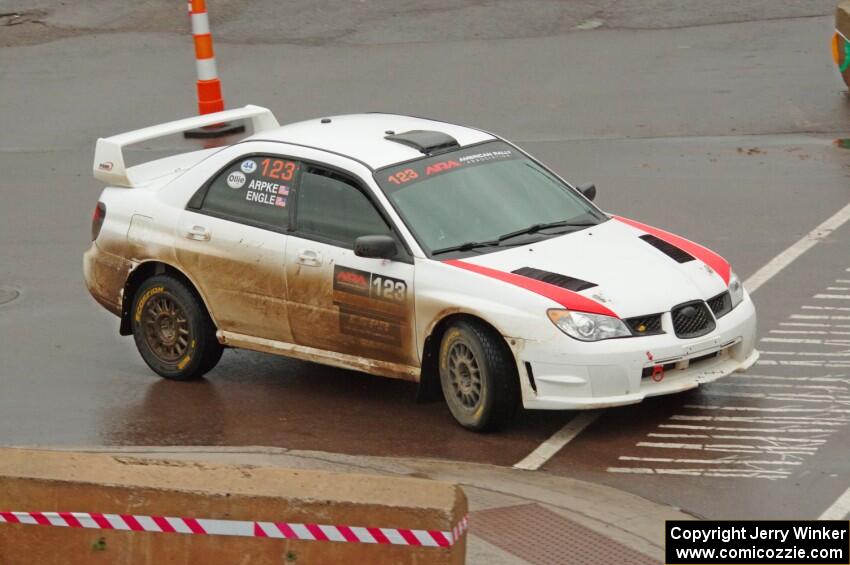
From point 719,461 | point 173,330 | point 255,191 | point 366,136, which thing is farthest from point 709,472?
point 173,330

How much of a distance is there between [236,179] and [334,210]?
0.85 m

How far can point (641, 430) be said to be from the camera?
30.9 feet

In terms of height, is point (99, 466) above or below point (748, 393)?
above

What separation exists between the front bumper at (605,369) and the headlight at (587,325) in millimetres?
42

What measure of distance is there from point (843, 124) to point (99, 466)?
11.2 meters

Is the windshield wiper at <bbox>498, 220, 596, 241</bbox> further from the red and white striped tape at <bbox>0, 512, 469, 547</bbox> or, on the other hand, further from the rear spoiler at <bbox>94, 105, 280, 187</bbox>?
the red and white striped tape at <bbox>0, 512, 469, 547</bbox>

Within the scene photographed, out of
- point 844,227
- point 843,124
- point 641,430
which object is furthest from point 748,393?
point 843,124

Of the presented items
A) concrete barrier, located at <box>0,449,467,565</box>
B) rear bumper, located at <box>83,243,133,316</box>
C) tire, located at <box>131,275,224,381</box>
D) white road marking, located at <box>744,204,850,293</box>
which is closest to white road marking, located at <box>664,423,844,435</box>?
white road marking, located at <box>744,204,850,293</box>

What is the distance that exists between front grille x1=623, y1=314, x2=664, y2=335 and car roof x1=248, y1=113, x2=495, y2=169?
77.0 inches

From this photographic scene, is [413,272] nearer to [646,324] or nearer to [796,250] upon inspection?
[646,324]

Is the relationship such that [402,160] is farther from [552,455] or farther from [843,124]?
[843,124]

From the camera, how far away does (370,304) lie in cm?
973

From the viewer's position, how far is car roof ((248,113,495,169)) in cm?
1019

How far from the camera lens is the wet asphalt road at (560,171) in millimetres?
9242
